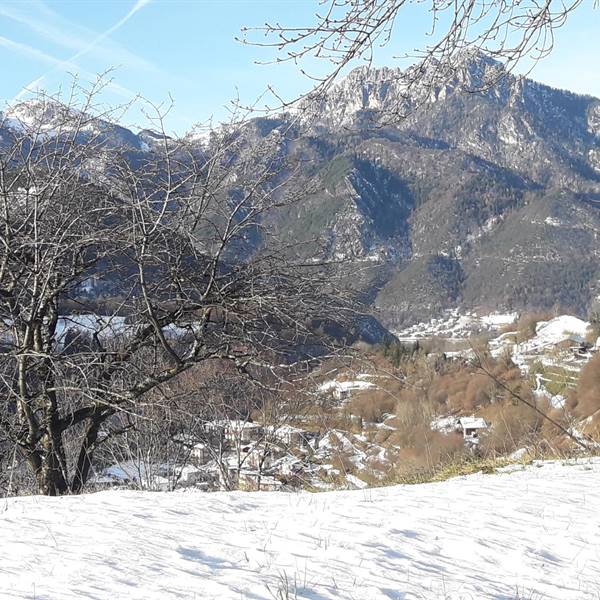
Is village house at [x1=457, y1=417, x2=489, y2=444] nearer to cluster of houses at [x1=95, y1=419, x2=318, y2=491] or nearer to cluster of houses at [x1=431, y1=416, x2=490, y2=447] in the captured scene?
cluster of houses at [x1=431, y1=416, x2=490, y2=447]

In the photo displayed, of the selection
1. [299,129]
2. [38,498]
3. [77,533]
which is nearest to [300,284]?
[299,129]

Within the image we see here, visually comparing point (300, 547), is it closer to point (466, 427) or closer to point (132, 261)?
point (132, 261)

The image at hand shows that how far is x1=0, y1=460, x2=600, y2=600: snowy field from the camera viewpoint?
2168 millimetres

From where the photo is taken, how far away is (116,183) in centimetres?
565

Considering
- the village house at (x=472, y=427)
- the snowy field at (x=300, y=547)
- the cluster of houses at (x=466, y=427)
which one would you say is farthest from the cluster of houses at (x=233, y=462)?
the village house at (x=472, y=427)

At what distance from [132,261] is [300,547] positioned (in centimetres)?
357

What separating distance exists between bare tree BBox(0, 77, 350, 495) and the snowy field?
1662 mm

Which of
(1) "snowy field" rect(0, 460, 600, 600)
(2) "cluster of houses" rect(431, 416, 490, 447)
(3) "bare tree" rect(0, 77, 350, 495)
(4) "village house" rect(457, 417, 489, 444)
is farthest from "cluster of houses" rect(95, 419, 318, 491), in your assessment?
(4) "village house" rect(457, 417, 489, 444)

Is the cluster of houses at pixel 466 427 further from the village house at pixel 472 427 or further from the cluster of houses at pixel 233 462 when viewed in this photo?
the cluster of houses at pixel 233 462

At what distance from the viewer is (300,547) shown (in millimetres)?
2648

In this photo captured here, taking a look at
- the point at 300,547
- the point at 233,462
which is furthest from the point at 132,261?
the point at 233,462

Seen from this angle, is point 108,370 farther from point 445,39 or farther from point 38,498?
point 445,39

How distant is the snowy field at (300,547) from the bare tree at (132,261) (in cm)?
166

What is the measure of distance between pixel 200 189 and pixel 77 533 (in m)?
3.31
